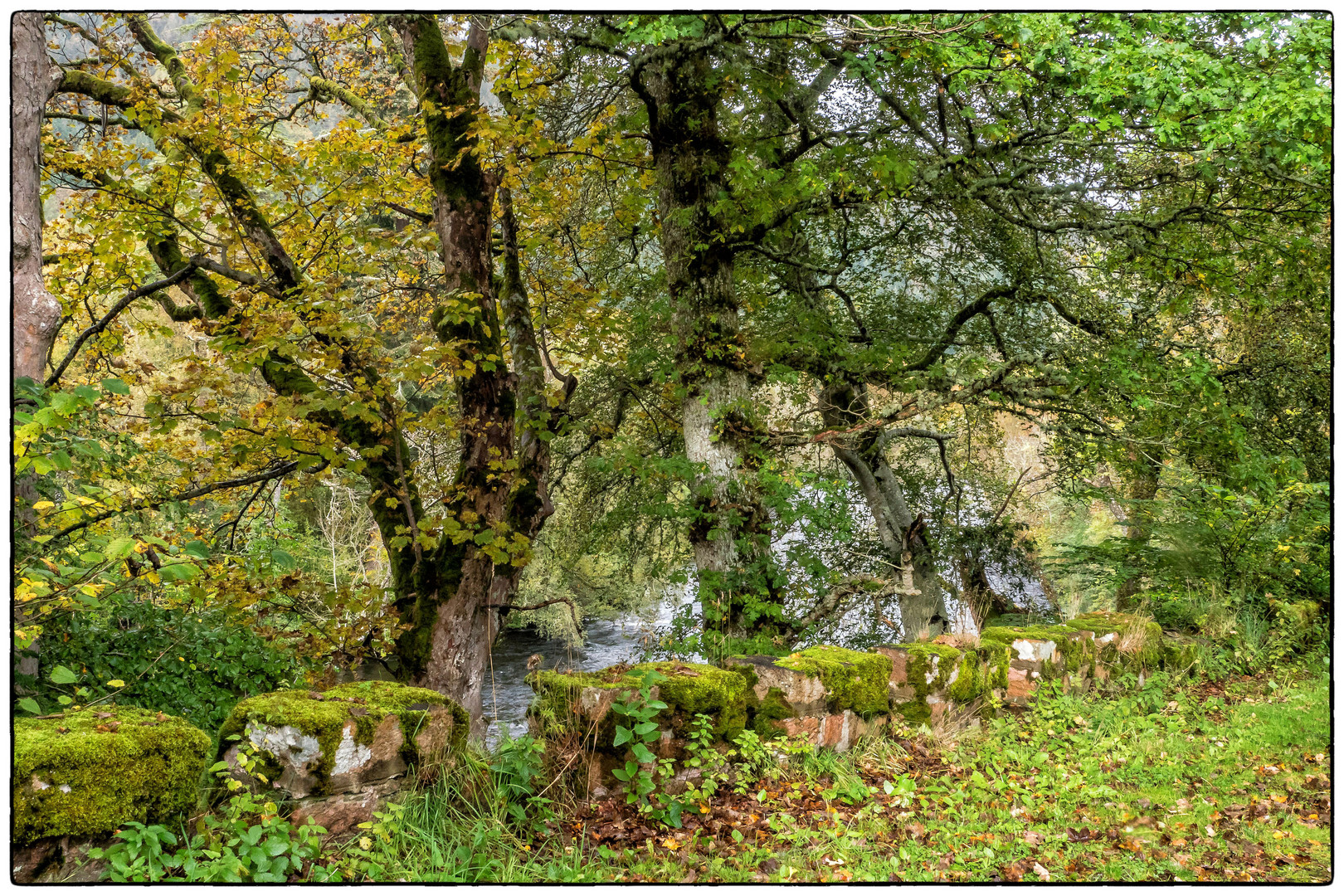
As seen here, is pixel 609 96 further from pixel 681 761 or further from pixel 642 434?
pixel 681 761

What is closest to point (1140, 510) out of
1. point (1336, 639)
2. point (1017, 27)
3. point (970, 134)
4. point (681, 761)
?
point (970, 134)

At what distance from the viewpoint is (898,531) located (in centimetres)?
936

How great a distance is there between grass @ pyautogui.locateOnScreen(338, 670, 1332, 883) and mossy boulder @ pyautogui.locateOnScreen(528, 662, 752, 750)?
9.8 inches

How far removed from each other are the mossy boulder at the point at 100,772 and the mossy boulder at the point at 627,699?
137 centimetres

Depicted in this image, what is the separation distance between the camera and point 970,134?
6836mm

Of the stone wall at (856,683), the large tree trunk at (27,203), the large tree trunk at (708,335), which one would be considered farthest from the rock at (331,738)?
the large tree trunk at (708,335)

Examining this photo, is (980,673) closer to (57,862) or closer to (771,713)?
(771,713)

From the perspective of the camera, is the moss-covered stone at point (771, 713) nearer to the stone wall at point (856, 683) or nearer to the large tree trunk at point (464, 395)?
the stone wall at point (856, 683)

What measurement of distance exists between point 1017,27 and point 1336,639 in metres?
3.65

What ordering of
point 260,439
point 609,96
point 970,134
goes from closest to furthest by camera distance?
point 260,439 < point 970,134 < point 609,96

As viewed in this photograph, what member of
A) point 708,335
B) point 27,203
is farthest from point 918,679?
point 27,203

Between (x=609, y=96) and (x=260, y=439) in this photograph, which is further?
(x=609, y=96)

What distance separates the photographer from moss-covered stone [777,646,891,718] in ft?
13.8

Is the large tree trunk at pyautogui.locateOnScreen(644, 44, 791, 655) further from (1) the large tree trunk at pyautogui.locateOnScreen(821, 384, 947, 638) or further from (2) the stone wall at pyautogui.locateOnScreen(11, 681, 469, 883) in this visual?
(2) the stone wall at pyautogui.locateOnScreen(11, 681, 469, 883)
